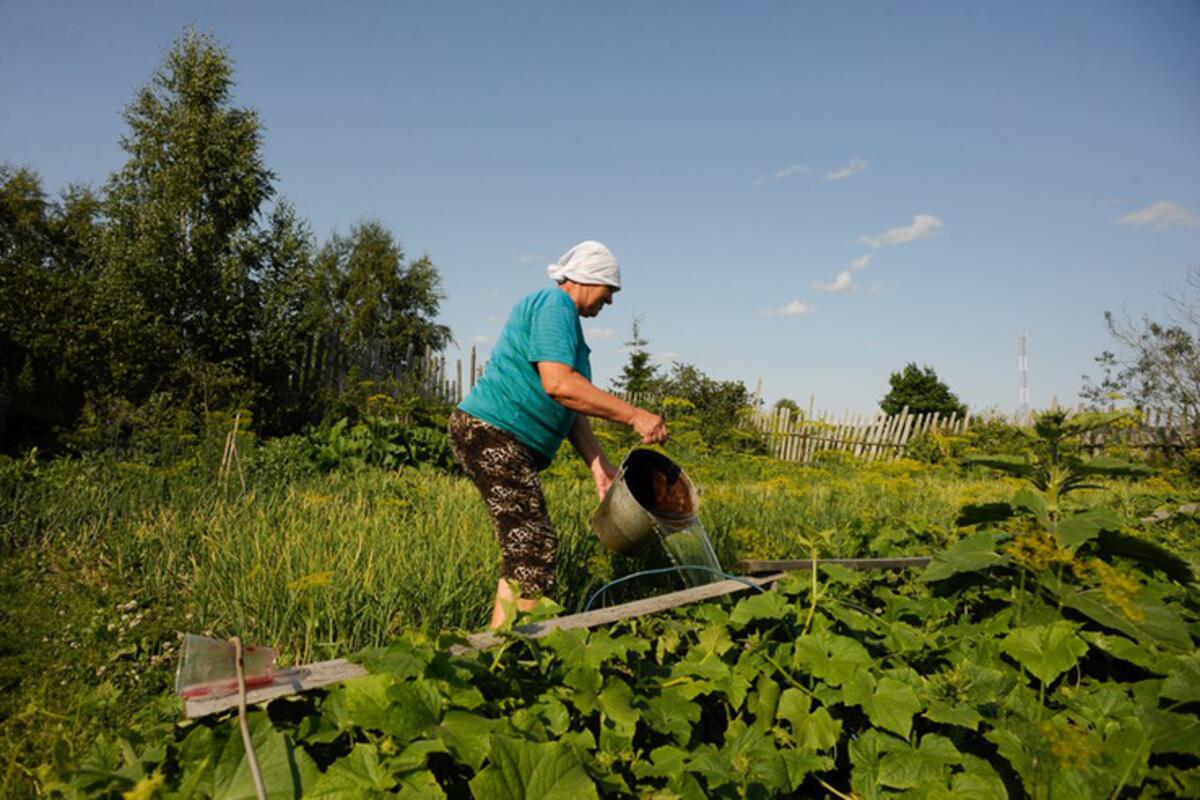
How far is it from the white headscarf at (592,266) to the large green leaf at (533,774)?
74.6 inches

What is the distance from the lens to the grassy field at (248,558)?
2.52m

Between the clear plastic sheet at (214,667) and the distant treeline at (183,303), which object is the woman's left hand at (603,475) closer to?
the clear plastic sheet at (214,667)

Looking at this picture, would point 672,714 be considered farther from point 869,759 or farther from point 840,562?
point 840,562

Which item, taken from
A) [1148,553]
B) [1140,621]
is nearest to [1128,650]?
[1140,621]

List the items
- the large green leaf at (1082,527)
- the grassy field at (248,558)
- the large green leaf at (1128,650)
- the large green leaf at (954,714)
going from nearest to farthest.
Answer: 1. the large green leaf at (954,714)
2. the large green leaf at (1128,650)
3. the large green leaf at (1082,527)
4. the grassy field at (248,558)

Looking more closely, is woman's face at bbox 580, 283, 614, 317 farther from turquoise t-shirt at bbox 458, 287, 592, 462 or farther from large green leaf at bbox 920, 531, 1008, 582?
large green leaf at bbox 920, 531, 1008, 582

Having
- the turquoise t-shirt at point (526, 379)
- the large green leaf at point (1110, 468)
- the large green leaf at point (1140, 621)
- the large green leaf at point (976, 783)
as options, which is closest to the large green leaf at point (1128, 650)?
the large green leaf at point (1140, 621)

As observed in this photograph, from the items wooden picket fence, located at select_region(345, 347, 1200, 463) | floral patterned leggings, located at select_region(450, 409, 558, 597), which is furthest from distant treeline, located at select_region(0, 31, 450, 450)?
floral patterned leggings, located at select_region(450, 409, 558, 597)

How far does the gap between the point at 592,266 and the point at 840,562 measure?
1.58m

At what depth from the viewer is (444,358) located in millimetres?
14641

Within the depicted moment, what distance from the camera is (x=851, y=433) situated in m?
16.6

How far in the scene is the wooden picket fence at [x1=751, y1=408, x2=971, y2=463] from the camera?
1583cm

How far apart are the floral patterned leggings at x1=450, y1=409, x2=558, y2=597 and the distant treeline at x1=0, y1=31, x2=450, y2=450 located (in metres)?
7.67

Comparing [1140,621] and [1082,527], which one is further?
[1082,527]
